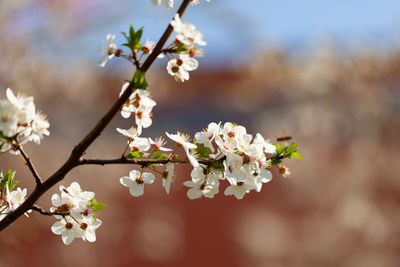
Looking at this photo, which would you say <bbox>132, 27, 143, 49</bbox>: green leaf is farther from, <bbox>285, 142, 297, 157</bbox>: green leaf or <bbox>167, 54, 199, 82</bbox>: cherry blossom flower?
<bbox>285, 142, 297, 157</bbox>: green leaf

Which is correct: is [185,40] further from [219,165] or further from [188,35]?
[219,165]

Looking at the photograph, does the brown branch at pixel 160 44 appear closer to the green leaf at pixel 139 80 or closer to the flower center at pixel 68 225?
the green leaf at pixel 139 80

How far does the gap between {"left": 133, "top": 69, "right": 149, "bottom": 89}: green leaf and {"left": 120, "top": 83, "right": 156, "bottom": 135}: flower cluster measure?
74mm

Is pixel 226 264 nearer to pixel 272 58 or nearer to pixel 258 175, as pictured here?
pixel 272 58

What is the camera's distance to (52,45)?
3.11 meters

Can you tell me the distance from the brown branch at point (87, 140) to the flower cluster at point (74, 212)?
8cm

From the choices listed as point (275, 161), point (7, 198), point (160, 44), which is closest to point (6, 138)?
point (7, 198)

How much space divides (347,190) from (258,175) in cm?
395

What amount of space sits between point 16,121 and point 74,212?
0.20m

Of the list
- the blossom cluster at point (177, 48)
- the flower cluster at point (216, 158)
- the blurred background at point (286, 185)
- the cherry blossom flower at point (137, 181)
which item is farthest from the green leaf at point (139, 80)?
the blurred background at point (286, 185)

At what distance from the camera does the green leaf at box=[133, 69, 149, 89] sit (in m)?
0.60

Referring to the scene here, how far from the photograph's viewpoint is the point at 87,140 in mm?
615

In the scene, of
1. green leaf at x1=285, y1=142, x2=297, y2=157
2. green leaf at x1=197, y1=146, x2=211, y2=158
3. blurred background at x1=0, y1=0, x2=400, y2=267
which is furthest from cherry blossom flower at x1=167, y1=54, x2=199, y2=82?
blurred background at x1=0, y1=0, x2=400, y2=267

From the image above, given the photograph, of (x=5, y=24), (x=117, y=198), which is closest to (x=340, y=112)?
(x=117, y=198)
